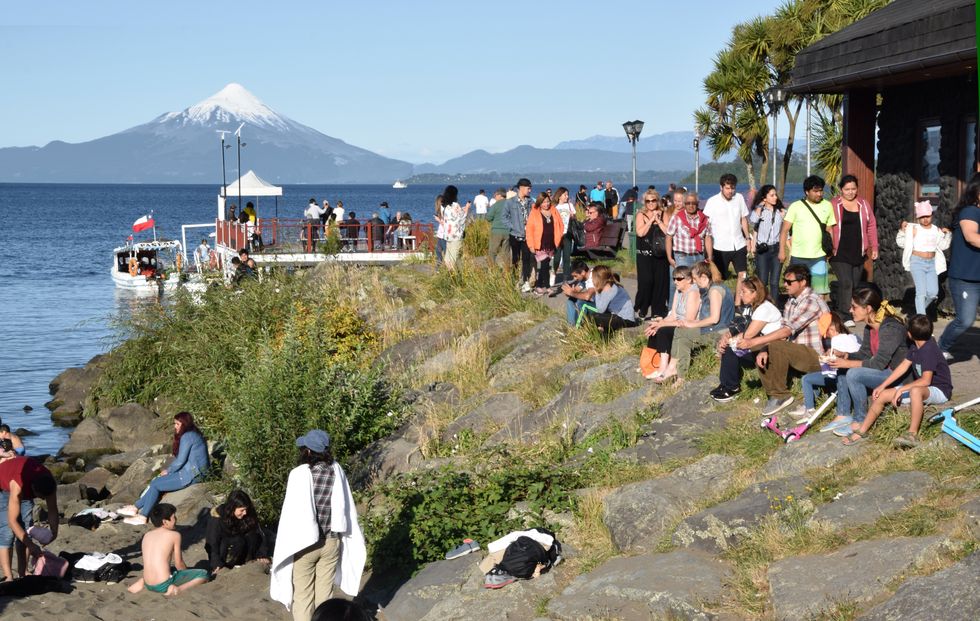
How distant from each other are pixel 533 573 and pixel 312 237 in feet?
79.0

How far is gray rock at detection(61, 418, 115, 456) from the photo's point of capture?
19375mm

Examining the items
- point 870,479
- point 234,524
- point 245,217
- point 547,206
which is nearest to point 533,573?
point 870,479

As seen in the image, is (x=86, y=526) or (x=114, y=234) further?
(x=114, y=234)

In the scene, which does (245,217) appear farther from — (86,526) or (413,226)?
(86,526)

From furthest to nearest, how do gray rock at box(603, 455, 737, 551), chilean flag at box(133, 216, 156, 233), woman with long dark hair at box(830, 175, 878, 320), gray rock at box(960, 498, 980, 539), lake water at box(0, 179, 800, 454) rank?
chilean flag at box(133, 216, 156, 233) < lake water at box(0, 179, 800, 454) < woman with long dark hair at box(830, 175, 878, 320) < gray rock at box(603, 455, 737, 551) < gray rock at box(960, 498, 980, 539)

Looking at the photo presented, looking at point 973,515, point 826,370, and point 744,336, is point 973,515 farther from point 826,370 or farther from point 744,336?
point 744,336

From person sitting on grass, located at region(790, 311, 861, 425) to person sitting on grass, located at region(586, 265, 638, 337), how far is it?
440 cm

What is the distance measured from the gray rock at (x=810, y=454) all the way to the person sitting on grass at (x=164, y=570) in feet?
17.8

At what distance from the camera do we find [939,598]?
21.6ft

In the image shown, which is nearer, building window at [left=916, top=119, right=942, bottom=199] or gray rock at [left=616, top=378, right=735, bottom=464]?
gray rock at [left=616, top=378, right=735, bottom=464]

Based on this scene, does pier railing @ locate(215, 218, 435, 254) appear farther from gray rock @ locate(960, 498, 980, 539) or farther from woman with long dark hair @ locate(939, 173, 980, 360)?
gray rock @ locate(960, 498, 980, 539)

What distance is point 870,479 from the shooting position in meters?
8.62

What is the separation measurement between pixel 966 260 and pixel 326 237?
74.2 feet

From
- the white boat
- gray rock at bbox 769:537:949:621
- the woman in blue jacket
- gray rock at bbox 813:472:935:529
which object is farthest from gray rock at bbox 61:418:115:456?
the white boat
